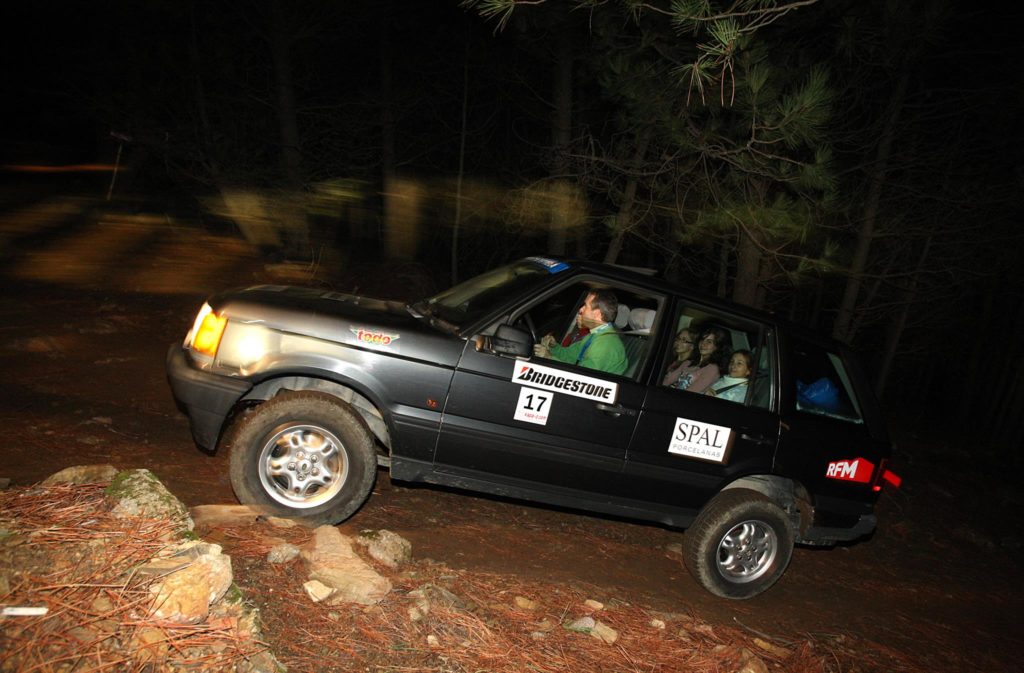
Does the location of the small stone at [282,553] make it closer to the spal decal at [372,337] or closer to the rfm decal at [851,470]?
the spal decal at [372,337]

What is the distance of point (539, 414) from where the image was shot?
4.43 metres

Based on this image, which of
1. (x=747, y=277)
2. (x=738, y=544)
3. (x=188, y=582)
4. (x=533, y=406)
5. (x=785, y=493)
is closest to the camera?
(x=188, y=582)

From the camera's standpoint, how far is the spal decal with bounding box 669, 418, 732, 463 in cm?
471


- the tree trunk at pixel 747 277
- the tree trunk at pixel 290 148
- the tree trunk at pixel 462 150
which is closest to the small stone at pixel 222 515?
the tree trunk at pixel 747 277

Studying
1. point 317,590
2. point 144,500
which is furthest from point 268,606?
point 144,500

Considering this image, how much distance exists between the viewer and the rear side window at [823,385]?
514 cm

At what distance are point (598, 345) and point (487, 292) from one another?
2.82ft

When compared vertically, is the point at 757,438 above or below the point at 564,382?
below

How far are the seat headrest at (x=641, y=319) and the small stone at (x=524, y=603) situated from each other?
87.9 inches

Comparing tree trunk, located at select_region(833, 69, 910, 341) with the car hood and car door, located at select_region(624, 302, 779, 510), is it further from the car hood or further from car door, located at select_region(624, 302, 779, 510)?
the car hood

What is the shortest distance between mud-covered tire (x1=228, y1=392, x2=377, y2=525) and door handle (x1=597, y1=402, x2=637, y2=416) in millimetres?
1494

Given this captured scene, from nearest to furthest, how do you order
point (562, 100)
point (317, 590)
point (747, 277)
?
point (317, 590) < point (747, 277) < point (562, 100)

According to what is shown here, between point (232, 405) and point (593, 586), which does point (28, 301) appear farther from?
point (593, 586)

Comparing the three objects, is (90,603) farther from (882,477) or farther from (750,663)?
(882,477)
